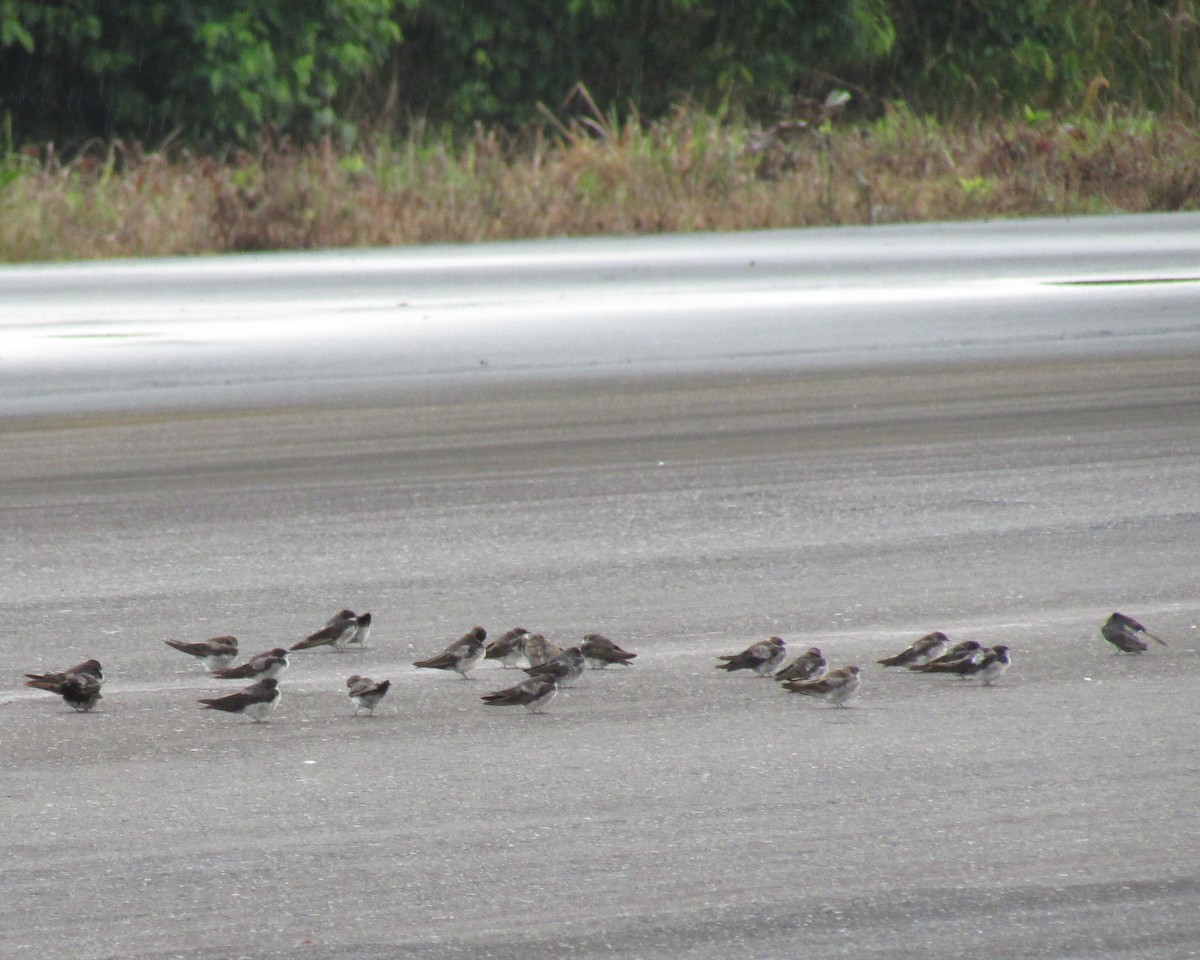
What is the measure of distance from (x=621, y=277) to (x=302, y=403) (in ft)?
20.8

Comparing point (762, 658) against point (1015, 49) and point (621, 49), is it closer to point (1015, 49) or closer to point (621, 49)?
point (621, 49)

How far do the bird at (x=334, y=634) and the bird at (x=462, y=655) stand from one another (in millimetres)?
359

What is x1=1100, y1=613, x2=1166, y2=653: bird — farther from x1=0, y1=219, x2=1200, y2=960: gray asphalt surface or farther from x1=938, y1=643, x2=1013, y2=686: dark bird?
x1=938, y1=643, x2=1013, y2=686: dark bird

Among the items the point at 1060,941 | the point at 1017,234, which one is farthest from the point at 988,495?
the point at 1017,234

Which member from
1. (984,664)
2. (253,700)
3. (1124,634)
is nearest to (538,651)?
(253,700)

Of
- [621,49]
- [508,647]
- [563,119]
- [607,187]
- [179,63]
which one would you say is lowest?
[563,119]

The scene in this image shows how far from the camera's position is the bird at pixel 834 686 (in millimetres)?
6168

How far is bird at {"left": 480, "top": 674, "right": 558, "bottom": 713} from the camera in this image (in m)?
6.16

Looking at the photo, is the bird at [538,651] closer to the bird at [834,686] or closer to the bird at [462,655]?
the bird at [462,655]

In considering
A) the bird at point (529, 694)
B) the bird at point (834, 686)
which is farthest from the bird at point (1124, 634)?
the bird at point (529, 694)

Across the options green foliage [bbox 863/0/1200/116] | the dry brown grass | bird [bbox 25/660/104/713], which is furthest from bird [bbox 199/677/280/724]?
green foliage [bbox 863/0/1200/116]

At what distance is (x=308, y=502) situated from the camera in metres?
9.69

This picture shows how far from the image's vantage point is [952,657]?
6383 mm

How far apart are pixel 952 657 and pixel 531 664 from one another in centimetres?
125
